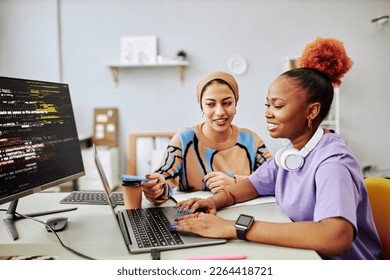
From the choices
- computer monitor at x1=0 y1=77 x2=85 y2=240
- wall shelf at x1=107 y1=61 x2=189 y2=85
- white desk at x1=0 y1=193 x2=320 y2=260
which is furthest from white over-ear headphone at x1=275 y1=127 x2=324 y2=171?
wall shelf at x1=107 y1=61 x2=189 y2=85

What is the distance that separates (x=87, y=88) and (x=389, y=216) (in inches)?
91.7

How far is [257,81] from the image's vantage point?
1.66 metres

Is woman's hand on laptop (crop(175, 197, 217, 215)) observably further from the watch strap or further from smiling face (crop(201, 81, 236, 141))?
smiling face (crop(201, 81, 236, 141))

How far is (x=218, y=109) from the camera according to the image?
1237mm

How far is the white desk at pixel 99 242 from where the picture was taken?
2.25 ft

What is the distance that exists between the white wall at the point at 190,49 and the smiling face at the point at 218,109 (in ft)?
0.34

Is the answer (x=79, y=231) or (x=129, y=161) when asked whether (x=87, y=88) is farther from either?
(x=79, y=231)

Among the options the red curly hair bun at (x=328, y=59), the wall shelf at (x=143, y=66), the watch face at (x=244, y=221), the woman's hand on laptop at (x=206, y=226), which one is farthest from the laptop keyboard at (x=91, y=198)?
the wall shelf at (x=143, y=66)

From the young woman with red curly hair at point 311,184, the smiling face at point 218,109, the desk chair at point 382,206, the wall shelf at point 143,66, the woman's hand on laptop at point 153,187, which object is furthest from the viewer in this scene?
the wall shelf at point 143,66

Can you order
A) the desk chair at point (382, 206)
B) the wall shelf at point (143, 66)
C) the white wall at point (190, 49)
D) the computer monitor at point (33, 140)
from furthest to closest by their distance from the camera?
the wall shelf at point (143, 66) < the white wall at point (190, 49) < the desk chair at point (382, 206) < the computer monitor at point (33, 140)

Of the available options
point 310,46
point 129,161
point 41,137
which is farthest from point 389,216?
point 129,161

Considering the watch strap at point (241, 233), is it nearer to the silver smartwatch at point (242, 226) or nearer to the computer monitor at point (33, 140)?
the silver smartwatch at point (242, 226)
